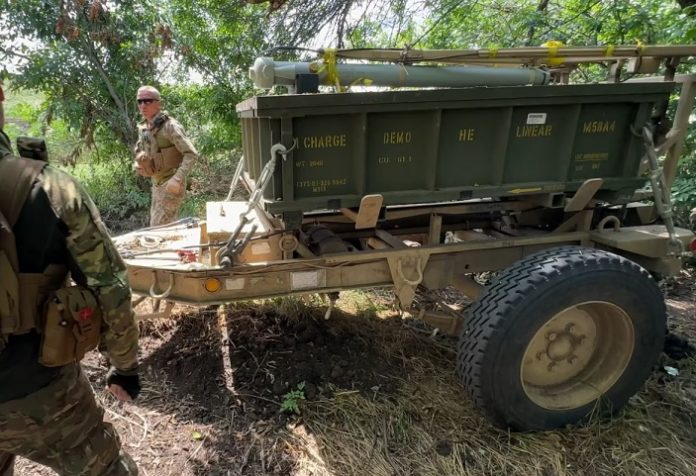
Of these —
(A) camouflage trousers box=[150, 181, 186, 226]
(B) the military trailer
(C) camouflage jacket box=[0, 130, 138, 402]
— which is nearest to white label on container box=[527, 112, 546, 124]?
(B) the military trailer

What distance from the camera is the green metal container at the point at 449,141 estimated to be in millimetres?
2459

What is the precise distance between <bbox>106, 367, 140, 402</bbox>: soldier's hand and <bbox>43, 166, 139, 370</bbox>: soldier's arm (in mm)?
67

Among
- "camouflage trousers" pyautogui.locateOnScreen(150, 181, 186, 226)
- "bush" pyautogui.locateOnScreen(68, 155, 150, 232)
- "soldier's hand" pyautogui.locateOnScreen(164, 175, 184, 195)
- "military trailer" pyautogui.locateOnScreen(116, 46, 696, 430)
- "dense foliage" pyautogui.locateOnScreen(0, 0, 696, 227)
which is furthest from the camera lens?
"bush" pyautogui.locateOnScreen(68, 155, 150, 232)

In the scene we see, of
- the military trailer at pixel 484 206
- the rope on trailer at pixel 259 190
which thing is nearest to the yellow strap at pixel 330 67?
the military trailer at pixel 484 206

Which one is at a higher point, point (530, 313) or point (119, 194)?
point (530, 313)

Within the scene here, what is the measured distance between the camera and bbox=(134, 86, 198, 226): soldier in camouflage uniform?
15.9 ft

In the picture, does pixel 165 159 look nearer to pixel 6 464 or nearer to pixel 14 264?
pixel 6 464

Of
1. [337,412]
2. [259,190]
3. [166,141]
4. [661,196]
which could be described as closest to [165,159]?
[166,141]

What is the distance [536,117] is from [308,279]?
151 centimetres

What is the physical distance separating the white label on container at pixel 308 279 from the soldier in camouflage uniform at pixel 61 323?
0.93m

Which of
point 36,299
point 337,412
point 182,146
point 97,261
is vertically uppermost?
point 182,146

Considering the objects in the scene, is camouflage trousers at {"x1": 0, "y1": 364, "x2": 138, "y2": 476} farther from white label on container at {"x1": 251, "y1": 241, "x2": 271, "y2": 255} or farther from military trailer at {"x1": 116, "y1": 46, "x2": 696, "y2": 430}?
white label on container at {"x1": 251, "y1": 241, "x2": 271, "y2": 255}

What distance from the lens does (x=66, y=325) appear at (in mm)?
1683

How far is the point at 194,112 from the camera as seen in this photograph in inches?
349
